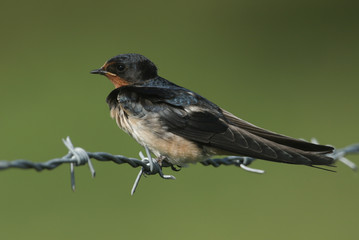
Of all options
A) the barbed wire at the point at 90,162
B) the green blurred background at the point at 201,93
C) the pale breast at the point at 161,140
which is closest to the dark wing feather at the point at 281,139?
the barbed wire at the point at 90,162

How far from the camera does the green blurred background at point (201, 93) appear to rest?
5297mm

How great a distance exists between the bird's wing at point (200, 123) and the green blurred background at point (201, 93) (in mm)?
1890

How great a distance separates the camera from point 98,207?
A: 5.33 meters

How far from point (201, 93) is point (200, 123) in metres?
4.28

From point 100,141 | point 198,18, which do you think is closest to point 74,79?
point 100,141

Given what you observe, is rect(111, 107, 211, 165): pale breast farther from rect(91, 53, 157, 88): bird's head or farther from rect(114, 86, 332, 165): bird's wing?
rect(91, 53, 157, 88): bird's head

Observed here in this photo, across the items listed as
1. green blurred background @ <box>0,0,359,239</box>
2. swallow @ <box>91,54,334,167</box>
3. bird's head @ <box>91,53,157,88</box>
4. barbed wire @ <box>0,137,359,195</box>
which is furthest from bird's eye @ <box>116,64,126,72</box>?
green blurred background @ <box>0,0,359,239</box>

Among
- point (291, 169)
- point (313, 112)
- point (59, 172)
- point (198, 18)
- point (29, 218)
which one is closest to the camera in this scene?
point (29, 218)

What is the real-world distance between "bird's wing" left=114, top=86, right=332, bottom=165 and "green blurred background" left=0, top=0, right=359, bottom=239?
189cm

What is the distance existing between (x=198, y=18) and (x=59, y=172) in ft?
17.5

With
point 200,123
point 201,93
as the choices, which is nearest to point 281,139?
point 200,123

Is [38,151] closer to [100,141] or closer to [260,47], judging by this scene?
[100,141]

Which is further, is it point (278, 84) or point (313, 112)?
point (278, 84)

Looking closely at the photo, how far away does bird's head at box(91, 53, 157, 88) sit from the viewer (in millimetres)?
3863
